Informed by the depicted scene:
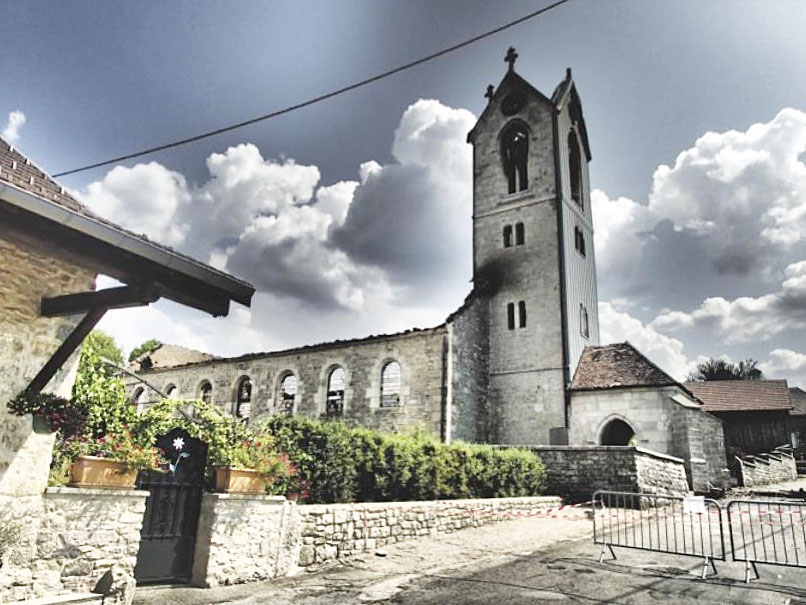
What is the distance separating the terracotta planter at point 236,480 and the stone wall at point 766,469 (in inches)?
893

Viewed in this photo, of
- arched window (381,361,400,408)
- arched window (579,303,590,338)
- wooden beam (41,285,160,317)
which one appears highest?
arched window (579,303,590,338)

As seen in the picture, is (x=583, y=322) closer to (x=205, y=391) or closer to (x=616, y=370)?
(x=616, y=370)

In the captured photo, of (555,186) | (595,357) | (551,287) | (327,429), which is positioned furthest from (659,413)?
(327,429)

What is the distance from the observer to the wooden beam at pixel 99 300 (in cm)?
535

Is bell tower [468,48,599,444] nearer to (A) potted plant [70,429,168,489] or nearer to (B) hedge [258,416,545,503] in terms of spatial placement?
(B) hedge [258,416,545,503]

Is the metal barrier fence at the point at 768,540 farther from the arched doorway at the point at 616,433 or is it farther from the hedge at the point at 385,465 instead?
the arched doorway at the point at 616,433

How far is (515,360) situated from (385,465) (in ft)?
42.8

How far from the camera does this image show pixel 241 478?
282 inches

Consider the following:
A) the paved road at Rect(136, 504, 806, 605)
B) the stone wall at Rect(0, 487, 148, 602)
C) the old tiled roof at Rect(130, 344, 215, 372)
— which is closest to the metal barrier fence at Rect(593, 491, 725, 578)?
the paved road at Rect(136, 504, 806, 605)

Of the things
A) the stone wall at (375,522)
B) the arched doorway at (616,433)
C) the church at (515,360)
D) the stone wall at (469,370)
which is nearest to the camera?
the stone wall at (375,522)

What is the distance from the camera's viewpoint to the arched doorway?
20.0 m

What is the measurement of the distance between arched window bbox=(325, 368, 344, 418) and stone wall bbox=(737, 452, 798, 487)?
1686 cm

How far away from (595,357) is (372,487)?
14.7 meters

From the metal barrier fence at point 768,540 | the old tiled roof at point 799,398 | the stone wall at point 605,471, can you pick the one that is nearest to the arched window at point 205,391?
the stone wall at point 605,471
